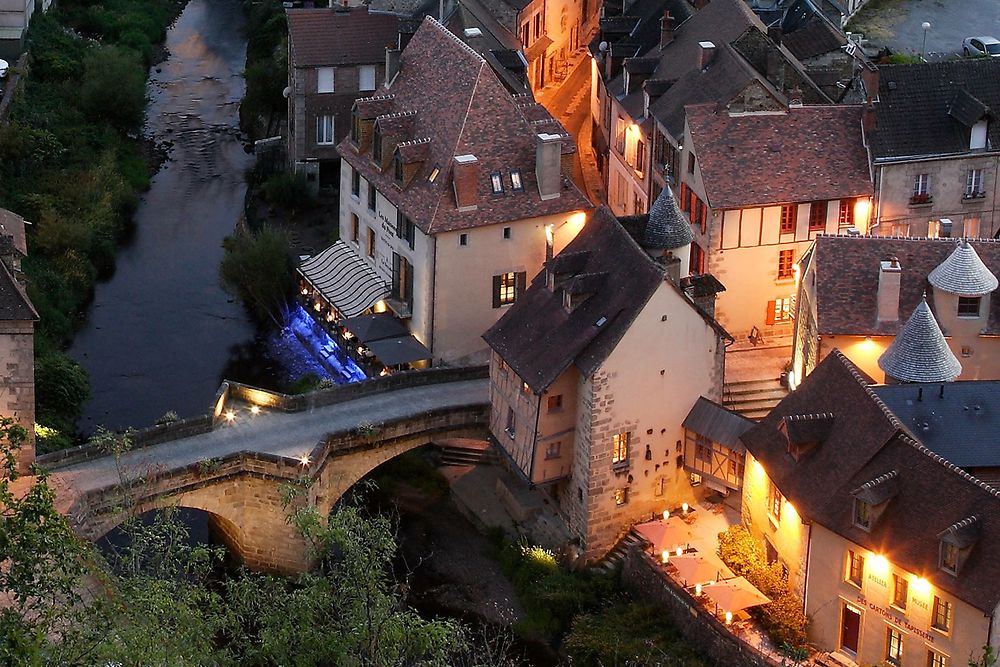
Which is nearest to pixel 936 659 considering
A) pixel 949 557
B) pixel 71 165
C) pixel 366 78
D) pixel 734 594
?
pixel 949 557

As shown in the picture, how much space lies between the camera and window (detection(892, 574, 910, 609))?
66188 millimetres

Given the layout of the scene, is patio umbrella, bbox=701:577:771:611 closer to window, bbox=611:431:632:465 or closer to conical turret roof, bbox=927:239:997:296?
window, bbox=611:431:632:465

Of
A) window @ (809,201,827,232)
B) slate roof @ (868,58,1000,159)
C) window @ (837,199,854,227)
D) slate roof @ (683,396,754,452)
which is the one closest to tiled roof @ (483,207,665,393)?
slate roof @ (683,396,754,452)

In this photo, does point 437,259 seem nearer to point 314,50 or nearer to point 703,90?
point 703,90

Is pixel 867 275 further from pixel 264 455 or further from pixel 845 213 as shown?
pixel 264 455

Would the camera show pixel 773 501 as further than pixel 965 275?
No

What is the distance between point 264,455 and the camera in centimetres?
7625

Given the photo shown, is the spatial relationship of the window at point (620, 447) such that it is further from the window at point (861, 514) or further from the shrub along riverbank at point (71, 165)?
the shrub along riverbank at point (71, 165)

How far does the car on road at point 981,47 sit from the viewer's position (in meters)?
110

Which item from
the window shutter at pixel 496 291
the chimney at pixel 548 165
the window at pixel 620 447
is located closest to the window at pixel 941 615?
the window at pixel 620 447

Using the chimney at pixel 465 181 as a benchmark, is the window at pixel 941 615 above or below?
below

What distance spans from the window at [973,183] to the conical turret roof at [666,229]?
14027mm

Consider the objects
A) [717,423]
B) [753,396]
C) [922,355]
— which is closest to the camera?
[922,355]

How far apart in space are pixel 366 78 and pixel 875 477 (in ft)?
147
